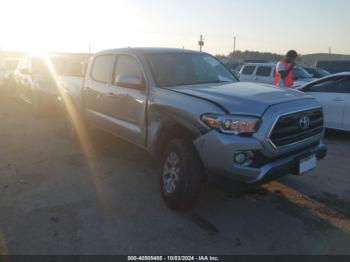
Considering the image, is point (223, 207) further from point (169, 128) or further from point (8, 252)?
point (8, 252)

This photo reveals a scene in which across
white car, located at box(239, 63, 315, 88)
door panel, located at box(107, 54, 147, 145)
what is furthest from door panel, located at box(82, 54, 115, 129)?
white car, located at box(239, 63, 315, 88)

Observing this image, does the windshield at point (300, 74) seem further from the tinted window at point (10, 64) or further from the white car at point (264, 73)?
the tinted window at point (10, 64)

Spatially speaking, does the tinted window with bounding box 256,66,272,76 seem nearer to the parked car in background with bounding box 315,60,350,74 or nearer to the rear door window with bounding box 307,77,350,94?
the parked car in background with bounding box 315,60,350,74

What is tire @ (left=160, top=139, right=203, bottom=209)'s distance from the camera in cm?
395

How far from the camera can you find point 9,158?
21.0 feet

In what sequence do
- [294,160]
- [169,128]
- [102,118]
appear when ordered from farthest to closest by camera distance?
[102,118] < [169,128] < [294,160]

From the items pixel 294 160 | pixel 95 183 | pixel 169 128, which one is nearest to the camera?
pixel 294 160

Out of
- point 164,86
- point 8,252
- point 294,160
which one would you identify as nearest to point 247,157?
point 294,160

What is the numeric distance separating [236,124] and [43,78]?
7.59m

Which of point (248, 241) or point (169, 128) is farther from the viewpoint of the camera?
point (169, 128)

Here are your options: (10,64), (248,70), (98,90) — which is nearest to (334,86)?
(98,90)

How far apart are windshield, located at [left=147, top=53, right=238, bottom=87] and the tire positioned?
102 centimetres

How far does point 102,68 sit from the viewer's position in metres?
6.18

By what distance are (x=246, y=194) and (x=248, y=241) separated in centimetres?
122
